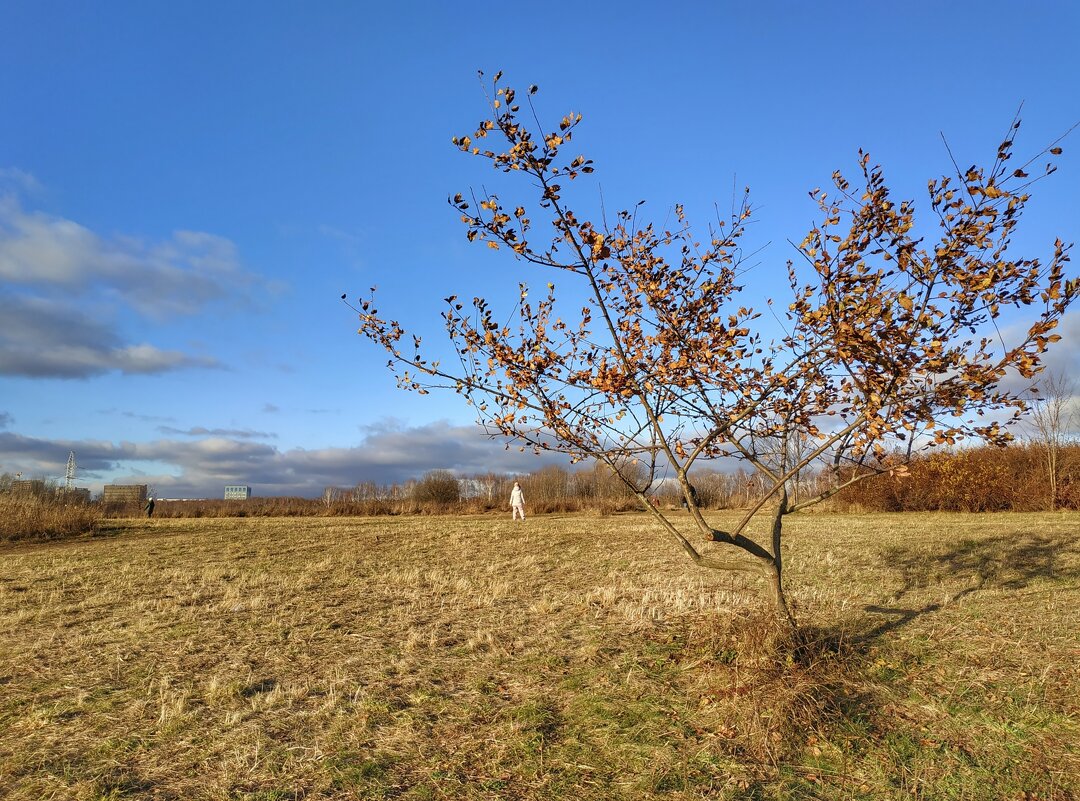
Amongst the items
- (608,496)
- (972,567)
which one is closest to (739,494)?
(608,496)

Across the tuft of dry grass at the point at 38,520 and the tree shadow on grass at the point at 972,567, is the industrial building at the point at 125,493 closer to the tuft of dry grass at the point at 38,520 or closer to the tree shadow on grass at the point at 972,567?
the tuft of dry grass at the point at 38,520

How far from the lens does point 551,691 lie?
5.49 m

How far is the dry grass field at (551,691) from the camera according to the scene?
415cm

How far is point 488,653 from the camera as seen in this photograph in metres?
6.62

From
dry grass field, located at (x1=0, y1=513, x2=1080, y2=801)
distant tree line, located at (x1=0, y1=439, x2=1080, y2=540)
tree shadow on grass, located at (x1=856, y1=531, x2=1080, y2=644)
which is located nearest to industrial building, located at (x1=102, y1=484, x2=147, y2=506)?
distant tree line, located at (x1=0, y1=439, x2=1080, y2=540)

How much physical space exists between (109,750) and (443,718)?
2.28 meters

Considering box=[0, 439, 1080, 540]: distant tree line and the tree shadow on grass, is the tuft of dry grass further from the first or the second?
the tree shadow on grass

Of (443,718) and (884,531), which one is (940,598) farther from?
(884,531)

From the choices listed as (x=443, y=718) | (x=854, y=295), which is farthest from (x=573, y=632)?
(x=854, y=295)

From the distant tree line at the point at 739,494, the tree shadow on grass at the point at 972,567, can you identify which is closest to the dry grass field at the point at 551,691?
the tree shadow on grass at the point at 972,567

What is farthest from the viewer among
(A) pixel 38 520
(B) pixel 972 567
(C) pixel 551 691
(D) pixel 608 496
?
(D) pixel 608 496

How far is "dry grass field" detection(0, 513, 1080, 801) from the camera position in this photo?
163 inches

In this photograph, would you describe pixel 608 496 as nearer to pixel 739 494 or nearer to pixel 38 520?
pixel 739 494

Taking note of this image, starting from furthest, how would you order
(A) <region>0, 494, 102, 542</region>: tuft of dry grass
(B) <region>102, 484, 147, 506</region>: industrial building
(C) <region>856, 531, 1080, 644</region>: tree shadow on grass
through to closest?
(B) <region>102, 484, 147, 506</region>: industrial building
(A) <region>0, 494, 102, 542</region>: tuft of dry grass
(C) <region>856, 531, 1080, 644</region>: tree shadow on grass
